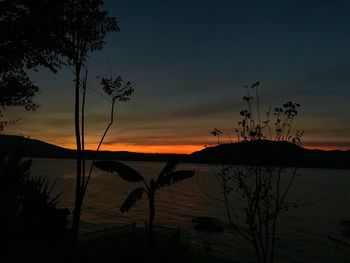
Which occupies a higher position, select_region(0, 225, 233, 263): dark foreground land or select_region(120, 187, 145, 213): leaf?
select_region(120, 187, 145, 213): leaf

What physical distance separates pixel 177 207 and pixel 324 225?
29.0m

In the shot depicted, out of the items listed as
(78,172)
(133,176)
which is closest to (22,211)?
(78,172)

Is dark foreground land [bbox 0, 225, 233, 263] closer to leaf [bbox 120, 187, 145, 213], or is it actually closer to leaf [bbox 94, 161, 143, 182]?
leaf [bbox 120, 187, 145, 213]

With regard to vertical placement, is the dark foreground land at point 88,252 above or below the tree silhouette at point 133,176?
below

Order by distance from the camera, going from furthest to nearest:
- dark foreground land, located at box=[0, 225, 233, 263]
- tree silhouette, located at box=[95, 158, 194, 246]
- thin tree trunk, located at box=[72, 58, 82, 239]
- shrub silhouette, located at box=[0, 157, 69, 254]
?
tree silhouette, located at box=[95, 158, 194, 246] < thin tree trunk, located at box=[72, 58, 82, 239] < shrub silhouette, located at box=[0, 157, 69, 254] < dark foreground land, located at box=[0, 225, 233, 263]

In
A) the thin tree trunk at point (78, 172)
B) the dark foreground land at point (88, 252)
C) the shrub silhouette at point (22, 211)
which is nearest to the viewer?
the dark foreground land at point (88, 252)

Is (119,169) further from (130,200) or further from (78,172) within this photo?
(78,172)

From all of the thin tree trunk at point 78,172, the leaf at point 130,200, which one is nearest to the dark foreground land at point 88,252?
the thin tree trunk at point 78,172

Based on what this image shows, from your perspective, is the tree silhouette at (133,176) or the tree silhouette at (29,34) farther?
the tree silhouette at (133,176)

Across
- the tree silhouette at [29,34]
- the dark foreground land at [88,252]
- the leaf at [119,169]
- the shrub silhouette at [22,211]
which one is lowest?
the dark foreground land at [88,252]

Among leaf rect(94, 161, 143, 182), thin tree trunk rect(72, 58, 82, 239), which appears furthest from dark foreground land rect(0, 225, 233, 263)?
leaf rect(94, 161, 143, 182)

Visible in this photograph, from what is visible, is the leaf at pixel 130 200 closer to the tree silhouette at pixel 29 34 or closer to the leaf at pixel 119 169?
the leaf at pixel 119 169

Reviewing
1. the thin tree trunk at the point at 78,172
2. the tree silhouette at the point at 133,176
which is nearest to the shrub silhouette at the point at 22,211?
the thin tree trunk at the point at 78,172

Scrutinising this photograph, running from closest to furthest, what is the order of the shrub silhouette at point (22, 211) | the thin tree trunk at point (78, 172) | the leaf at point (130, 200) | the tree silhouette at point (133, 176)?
the shrub silhouette at point (22, 211) < the thin tree trunk at point (78, 172) < the leaf at point (130, 200) < the tree silhouette at point (133, 176)
